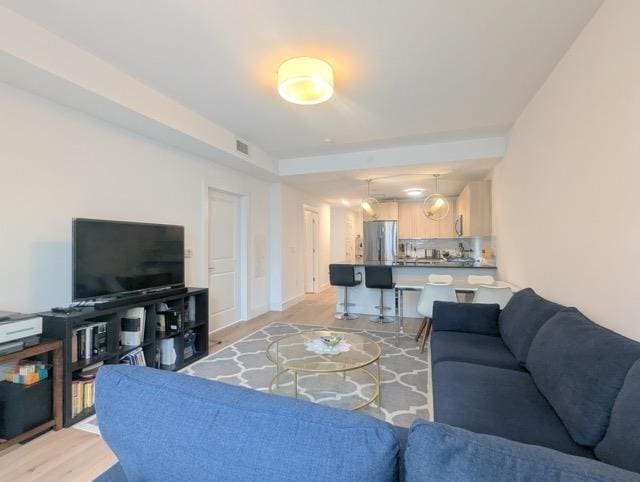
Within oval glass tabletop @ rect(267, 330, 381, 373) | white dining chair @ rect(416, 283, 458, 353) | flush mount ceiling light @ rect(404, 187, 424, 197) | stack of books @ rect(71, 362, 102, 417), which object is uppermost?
flush mount ceiling light @ rect(404, 187, 424, 197)

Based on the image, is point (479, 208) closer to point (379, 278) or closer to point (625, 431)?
point (379, 278)

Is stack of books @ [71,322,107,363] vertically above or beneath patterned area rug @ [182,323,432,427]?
above

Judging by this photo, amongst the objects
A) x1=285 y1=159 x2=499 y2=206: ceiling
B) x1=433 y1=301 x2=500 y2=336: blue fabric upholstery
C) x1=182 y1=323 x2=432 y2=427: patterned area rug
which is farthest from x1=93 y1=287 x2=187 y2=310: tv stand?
x1=285 y1=159 x2=499 y2=206: ceiling

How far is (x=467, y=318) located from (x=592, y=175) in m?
1.48

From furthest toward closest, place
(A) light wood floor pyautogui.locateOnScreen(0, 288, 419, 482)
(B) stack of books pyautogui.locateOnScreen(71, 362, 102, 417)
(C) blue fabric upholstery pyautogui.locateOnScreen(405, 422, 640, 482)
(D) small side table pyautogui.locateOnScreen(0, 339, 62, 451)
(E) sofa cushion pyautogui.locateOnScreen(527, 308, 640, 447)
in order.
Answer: (B) stack of books pyautogui.locateOnScreen(71, 362, 102, 417), (D) small side table pyautogui.locateOnScreen(0, 339, 62, 451), (A) light wood floor pyautogui.locateOnScreen(0, 288, 419, 482), (E) sofa cushion pyautogui.locateOnScreen(527, 308, 640, 447), (C) blue fabric upholstery pyautogui.locateOnScreen(405, 422, 640, 482)

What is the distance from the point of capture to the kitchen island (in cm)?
483

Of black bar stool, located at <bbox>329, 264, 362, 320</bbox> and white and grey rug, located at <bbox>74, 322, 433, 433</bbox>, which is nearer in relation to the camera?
white and grey rug, located at <bbox>74, 322, 433, 433</bbox>

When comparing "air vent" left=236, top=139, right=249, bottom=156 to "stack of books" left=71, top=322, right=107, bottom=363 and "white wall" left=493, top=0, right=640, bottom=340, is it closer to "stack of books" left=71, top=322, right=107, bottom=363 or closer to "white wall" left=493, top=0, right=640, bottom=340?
"stack of books" left=71, top=322, right=107, bottom=363

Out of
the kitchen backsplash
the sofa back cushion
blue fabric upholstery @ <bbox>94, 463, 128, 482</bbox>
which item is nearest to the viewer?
the sofa back cushion

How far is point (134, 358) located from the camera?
284cm

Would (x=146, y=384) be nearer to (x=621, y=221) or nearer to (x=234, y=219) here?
(x=621, y=221)

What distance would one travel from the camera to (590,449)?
1.26 meters

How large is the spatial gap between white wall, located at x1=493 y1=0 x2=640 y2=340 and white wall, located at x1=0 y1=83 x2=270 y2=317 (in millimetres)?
3792

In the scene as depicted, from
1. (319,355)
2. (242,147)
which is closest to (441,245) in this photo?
(242,147)
